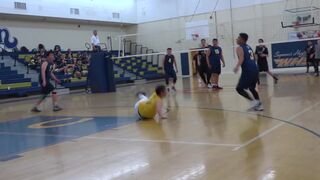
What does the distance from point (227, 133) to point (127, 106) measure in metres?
5.15

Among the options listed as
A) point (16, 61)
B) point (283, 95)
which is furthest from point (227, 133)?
point (16, 61)

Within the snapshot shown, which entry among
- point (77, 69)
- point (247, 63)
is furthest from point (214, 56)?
point (77, 69)

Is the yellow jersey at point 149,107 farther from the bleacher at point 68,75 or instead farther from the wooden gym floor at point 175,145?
the bleacher at point 68,75

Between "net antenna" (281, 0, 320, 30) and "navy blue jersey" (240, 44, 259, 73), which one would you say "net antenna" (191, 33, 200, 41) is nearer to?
"net antenna" (281, 0, 320, 30)

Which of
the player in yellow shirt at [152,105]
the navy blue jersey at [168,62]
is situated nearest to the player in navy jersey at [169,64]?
the navy blue jersey at [168,62]

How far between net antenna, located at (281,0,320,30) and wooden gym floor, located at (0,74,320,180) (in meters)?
14.0

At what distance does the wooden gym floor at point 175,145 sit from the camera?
4.34 meters

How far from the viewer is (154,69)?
2825 cm

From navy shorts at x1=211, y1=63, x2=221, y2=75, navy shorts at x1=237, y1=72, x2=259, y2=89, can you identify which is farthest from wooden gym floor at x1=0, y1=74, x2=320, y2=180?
navy shorts at x1=211, y1=63, x2=221, y2=75

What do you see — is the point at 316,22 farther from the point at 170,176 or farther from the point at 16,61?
the point at 170,176

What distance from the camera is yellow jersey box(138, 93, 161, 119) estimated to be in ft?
26.3

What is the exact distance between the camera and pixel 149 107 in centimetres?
807

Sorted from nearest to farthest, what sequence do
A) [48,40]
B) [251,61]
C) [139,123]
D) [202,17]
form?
1. [139,123]
2. [251,61]
3. [48,40]
4. [202,17]

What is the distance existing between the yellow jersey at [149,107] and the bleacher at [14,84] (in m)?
12.1
